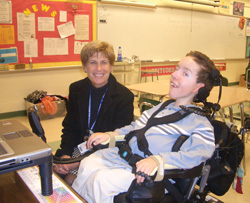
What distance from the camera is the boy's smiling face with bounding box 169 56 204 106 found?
1.29m

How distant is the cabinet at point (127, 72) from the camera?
5.09 metres

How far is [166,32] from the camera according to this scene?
5.79m

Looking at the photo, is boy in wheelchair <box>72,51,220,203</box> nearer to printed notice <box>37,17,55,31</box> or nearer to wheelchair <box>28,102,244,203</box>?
wheelchair <box>28,102,244,203</box>

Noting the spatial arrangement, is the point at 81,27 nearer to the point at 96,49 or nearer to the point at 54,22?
the point at 54,22

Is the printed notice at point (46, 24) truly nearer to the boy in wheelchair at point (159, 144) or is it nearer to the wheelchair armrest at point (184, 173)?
the boy in wheelchair at point (159, 144)

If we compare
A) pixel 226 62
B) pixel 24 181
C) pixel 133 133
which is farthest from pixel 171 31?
pixel 24 181

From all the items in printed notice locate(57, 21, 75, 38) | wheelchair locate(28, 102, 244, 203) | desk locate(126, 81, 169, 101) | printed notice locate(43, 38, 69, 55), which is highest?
printed notice locate(57, 21, 75, 38)

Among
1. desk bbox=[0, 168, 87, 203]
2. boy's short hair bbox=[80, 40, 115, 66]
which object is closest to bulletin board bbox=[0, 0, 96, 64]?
Result: boy's short hair bbox=[80, 40, 115, 66]

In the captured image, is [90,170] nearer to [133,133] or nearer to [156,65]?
[133,133]

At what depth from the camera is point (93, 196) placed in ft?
3.56

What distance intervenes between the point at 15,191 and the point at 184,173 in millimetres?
675


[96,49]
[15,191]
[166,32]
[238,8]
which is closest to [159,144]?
[15,191]

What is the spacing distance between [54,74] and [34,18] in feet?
3.18

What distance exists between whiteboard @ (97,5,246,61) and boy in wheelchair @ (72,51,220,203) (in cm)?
374
